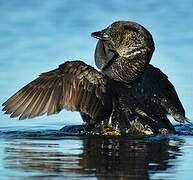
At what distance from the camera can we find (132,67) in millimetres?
9109

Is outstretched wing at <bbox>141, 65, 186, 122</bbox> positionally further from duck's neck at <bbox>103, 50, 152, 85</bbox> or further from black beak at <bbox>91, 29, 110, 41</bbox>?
black beak at <bbox>91, 29, 110, 41</bbox>

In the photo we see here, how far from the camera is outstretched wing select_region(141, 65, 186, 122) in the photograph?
939 cm

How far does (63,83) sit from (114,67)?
1.14m

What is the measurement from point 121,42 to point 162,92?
4.31 ft

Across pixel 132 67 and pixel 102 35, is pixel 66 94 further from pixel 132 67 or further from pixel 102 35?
pixel 102 35

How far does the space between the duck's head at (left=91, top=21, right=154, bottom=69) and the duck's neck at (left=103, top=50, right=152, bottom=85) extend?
26 mm

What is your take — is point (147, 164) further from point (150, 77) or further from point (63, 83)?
point (150, 77)

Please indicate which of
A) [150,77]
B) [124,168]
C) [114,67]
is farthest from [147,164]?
[150,77]

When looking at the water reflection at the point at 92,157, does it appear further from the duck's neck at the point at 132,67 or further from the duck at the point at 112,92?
the duck's neck at the point at 132,67

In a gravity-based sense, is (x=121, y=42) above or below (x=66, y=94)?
above

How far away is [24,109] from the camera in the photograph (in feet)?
28.7

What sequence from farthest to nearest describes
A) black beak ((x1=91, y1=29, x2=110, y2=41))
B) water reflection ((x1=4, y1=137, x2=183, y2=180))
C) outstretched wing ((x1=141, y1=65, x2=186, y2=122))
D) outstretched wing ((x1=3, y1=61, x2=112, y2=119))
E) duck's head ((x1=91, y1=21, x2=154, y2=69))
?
black beak ((x1=91, y1=29, x2=110, y2=41)) → outstretched wing ((x1=141, y1=65, x2=186, y2=122)) → duck's head ((x1=91, y1=21, x2=154, y2=69)) → outstretched wing ((x1=3, y1=61, x2=112, y2=119)) → water reflection ((x1=4, y1=137, x2=183, y2=180))

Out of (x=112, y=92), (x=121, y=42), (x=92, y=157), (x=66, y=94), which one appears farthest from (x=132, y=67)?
(x=92, y=157)

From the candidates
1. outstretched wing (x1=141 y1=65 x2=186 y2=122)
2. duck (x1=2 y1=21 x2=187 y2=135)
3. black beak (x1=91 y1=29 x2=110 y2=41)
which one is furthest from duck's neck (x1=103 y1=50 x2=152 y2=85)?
black beak (x1=91 y1=29 x2=110 y2=41)
